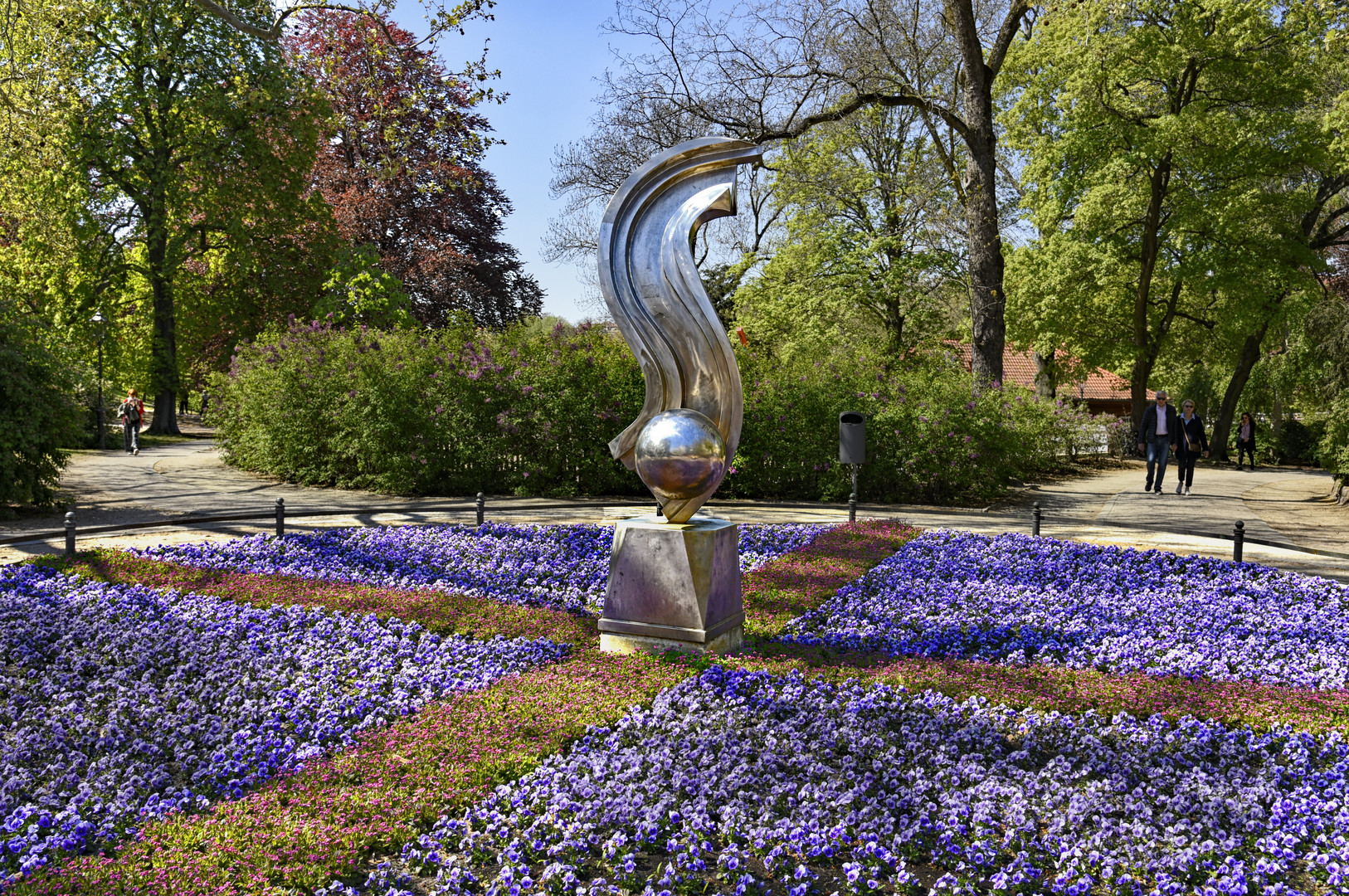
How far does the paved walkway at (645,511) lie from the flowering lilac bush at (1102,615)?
1533 mm

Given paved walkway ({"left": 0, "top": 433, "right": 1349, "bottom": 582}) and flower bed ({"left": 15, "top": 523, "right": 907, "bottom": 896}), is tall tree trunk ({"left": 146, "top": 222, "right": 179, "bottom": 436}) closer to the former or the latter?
paved walkway ({"left": 0, "top": 433, "right": 1349, "bottom": 582})

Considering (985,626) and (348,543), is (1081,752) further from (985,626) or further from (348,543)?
(348,543)

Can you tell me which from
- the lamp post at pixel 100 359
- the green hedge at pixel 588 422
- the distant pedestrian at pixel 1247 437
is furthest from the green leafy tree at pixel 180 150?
the distant pedestrian at pixel 1247 437

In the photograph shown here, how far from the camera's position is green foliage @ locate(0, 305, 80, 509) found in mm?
9695

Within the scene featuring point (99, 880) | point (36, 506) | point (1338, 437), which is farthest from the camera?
point (1338, 437)

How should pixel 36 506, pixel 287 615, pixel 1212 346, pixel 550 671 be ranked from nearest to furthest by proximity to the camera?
1. pixel 550 671
2. pixel 287 615
3. pixel 36 506
4. pixel 1212 346

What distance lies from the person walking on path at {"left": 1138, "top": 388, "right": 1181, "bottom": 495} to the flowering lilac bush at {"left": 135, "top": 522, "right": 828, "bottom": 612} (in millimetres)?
8112

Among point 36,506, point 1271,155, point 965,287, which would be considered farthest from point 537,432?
point 1271,155

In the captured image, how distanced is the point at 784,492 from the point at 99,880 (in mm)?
10449

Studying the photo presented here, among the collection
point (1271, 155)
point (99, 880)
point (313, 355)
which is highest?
point (1271, 155)

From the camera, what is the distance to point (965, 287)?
2184cm

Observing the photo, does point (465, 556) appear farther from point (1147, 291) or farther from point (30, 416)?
point (1147, 291)

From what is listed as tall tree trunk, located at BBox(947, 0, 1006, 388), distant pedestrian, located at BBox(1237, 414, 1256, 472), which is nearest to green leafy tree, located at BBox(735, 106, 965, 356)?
tall tree trunk, located at BBox(947, 0, 1006, 388)

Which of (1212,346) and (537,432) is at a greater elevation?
(1212,346)
